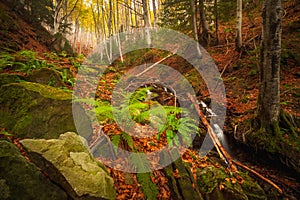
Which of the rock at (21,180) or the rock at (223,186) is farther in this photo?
the rock at (223,186)

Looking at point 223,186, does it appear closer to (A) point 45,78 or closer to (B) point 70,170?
(B) point 70,170

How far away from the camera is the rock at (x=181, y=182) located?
2.55 metres

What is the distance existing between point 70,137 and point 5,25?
11072 mm

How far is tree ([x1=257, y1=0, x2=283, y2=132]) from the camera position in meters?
4.29

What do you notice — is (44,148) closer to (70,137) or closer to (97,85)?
(70,137)

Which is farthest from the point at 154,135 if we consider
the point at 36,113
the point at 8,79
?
the point at 8,79

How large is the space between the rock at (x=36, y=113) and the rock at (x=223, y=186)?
7.07ft

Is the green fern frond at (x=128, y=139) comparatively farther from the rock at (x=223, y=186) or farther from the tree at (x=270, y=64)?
the tree at (x=270, y=64)

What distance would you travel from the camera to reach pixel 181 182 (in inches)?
106

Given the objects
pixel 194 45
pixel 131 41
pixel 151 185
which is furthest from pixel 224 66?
pixel 131 41

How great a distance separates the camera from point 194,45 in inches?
448

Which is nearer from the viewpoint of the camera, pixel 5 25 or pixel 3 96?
pixel 3 96

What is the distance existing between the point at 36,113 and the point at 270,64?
5.46 metres

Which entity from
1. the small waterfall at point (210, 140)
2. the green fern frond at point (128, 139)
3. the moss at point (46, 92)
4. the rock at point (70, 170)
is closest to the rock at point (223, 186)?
the small waterfall at point (210, 140)
